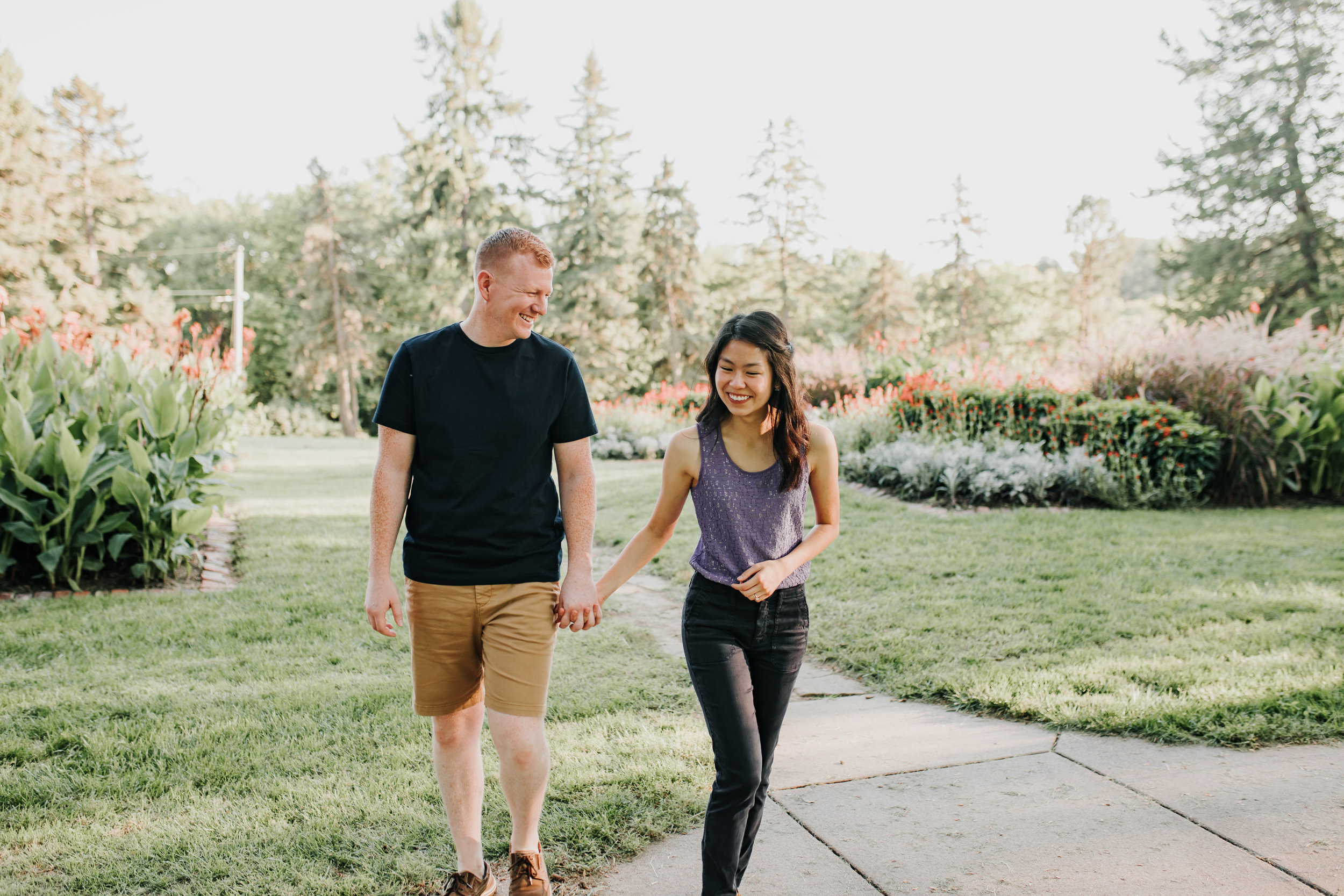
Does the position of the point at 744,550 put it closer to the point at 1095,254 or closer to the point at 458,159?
the point at 458,159

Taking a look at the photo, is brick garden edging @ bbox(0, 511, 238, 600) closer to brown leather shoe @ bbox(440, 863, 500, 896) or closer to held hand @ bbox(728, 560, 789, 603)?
brown leather shoe @ bbox(440, 863, 500, 896)

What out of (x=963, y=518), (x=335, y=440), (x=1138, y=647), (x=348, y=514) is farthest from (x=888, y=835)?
(x=335, y=440)

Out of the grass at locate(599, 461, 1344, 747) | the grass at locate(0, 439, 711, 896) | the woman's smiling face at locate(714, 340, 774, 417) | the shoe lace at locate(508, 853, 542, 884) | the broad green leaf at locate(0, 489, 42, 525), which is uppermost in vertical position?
the woman's smiling face at locate(714, 340, 774, 417)

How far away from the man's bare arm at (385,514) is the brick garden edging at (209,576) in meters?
3.95

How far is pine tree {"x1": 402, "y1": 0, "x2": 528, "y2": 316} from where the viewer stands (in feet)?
100

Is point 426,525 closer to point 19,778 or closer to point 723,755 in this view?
point 723,755

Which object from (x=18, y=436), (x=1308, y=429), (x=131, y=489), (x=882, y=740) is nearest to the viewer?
(x=882, y=740)

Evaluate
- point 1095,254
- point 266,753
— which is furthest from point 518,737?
point 1095,254

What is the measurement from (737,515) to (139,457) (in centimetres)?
463

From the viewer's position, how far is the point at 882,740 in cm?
336

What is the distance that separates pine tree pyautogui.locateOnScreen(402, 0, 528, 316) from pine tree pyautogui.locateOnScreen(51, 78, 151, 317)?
10885 millimetres

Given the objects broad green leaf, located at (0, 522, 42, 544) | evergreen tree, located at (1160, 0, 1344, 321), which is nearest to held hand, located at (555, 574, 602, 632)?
broad green leaf, located at (0, 522, 42, 544)

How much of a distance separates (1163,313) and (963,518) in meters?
23.3

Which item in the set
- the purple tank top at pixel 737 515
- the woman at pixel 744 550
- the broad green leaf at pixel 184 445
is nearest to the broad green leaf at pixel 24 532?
the broad green leaf at pixel 184 445
